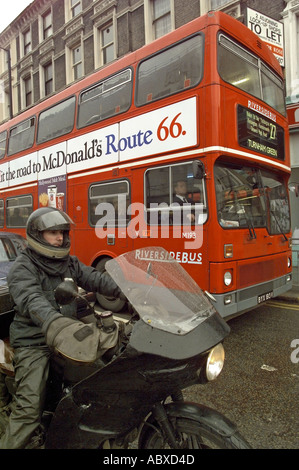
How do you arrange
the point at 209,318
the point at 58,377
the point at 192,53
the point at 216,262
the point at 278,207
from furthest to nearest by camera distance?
the point at 278,207 < the point at 192,53 < the point at 216,262 < the point at 58,377 < the point at 209,318

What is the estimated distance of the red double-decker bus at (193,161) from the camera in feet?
14.7

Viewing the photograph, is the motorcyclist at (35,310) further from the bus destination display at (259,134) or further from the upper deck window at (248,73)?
the upper deck window at (248,73)

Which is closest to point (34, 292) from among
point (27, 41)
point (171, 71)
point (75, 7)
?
point (171, 71)

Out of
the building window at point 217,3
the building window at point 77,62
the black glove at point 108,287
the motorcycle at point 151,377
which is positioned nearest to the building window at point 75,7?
the building window at point 77,62

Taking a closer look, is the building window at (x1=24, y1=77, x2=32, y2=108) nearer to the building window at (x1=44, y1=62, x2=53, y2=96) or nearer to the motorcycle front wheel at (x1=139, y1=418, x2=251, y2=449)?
the building window at (x1=44, y1=62, x2=53, y2=96)

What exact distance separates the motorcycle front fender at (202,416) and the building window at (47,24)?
73.3 ft

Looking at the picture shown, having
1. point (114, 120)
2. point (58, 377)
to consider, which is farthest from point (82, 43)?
point (58, 377)

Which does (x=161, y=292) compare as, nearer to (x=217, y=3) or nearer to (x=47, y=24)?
(x=217, y=3)

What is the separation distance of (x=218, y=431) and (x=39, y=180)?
7.53 meters

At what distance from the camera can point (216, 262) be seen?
4332mm

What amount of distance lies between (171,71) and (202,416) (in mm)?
4955

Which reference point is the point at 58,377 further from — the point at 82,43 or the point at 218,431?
the point at 82,43

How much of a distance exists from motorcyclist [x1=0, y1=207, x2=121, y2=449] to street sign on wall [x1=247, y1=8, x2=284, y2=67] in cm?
872

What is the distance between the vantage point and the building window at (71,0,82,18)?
666 inches
